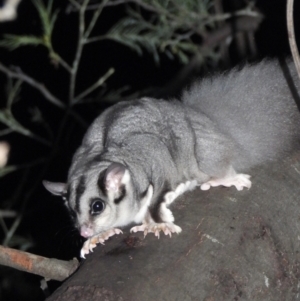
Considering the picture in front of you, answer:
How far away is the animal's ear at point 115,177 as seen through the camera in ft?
8.46

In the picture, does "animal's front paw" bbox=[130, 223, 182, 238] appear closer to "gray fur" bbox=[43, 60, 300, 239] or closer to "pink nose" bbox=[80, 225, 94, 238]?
"gray fur" bbox=[43, 60, 300, 239]

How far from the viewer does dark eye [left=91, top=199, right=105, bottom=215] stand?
264 centimetres

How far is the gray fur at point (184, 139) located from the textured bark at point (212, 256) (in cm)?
36

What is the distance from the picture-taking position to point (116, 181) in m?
2.65

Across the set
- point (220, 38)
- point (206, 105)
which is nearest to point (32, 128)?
point (220, 38)

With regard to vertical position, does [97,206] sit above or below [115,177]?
below

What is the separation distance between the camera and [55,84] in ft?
19.2

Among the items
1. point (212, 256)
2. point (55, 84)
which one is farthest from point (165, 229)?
point (55, 84)

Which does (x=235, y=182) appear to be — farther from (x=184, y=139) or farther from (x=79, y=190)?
(x=79, y=190)

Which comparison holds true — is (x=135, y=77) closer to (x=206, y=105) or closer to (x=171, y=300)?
(x=206, y=105)

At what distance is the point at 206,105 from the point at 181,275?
140 cm

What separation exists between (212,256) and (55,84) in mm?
4124

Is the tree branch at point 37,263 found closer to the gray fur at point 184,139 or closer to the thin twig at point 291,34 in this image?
the gray fur at point 184,139

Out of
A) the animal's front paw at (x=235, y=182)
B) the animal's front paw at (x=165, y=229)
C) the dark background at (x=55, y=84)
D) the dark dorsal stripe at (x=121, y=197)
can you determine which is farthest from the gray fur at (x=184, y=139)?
the dark background at (x=55, y=84)
